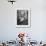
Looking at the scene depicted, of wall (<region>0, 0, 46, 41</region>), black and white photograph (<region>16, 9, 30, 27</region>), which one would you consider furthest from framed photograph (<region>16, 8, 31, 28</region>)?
wall (<region>0, 0, 46, 41</region>)

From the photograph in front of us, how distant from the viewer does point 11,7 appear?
4.87m

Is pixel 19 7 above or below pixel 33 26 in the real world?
above

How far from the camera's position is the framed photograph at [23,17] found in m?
4.92

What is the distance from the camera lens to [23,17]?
16.3 feet

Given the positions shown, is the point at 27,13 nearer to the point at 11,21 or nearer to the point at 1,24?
the point at 11,21

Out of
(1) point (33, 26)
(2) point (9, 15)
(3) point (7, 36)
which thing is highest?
(2) point (9, 15)

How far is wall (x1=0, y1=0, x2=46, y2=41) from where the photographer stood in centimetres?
486

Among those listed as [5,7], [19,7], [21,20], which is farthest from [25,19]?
[5,7]

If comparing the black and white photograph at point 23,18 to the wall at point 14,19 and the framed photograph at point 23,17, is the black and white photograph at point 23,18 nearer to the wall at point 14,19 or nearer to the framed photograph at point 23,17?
the framed photograph at point 23,17

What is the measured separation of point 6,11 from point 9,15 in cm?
18

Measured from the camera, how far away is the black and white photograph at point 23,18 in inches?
194

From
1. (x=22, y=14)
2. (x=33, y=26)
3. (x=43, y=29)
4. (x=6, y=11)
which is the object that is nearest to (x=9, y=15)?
(x=6, y=11)

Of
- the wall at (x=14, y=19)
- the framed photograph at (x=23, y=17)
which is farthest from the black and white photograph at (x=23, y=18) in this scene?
the wall at (x=14, y=19)

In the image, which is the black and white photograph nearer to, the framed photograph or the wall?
the framed photograph
